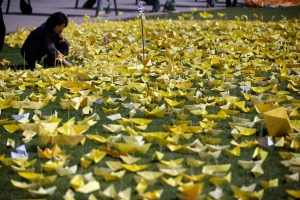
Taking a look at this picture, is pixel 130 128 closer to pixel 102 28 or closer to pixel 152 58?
pixel 152 58

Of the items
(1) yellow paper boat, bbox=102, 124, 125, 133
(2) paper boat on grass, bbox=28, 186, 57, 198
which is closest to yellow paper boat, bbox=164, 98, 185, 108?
(1) yellow paper boat, bbox=102, 124, 125, 133

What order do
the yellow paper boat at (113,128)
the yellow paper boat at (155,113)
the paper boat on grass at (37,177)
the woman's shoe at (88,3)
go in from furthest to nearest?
the woman's shoe at (88,3)
the yellow paper boat at (155,113)
the yellow paper boat at (113,128)
the paper boat on grass at (37,177)

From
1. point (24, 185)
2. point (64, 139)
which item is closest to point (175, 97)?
point (64, 139)

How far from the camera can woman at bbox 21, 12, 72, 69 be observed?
6902 millimetres

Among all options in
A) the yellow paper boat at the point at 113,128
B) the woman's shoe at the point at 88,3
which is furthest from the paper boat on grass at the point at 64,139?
the woman's shoe at the point at 88,3

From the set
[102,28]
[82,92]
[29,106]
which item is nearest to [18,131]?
[29,106]

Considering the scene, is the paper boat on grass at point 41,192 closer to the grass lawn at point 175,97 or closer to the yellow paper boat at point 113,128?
the grass lawn at point 175,97

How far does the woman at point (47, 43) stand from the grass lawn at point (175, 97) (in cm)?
20

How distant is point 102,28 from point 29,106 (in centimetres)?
560

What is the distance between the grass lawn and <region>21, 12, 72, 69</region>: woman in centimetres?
20

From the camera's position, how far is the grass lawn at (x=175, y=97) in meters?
3.42

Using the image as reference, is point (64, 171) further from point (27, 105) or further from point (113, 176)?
point (27, 105)

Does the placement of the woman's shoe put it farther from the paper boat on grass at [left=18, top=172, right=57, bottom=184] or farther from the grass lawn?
the paper boat on grass at [left=18, top=172, right=57, bottom=184]

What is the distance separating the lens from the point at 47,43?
6945 millimetres
